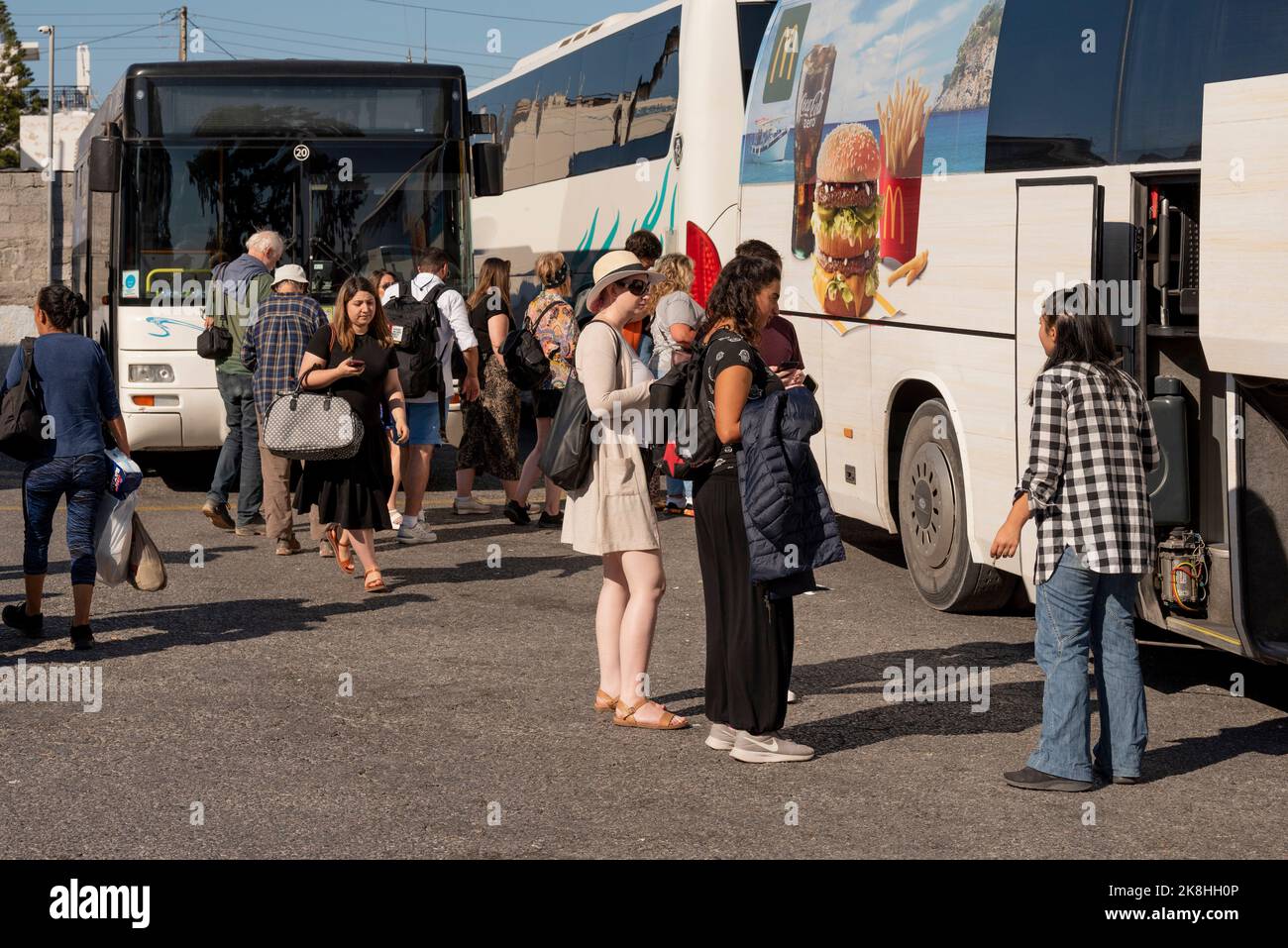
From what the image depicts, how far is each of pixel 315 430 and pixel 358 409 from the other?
280mm

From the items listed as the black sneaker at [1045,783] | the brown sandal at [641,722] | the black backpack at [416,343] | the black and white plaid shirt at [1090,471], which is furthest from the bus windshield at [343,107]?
the black sneaker at [1045,783]

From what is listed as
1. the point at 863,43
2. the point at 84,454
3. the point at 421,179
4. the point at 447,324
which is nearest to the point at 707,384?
the point at 84,454

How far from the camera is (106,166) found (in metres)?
13.3

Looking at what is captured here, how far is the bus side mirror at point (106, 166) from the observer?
13.2 meters

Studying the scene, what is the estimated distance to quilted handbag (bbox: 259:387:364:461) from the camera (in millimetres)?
9867

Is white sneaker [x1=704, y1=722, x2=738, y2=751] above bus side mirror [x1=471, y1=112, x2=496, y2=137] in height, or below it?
below

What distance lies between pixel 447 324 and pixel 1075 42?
5.69 metres

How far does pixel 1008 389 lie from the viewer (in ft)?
27.8

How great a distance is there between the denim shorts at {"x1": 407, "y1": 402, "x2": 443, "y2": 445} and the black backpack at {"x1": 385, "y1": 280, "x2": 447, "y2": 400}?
9 centimetres

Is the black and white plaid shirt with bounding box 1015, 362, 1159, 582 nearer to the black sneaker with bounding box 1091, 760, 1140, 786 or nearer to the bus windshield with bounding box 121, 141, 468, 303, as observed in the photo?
the black sneaker with bounding box 1091, 760, 1140, 786

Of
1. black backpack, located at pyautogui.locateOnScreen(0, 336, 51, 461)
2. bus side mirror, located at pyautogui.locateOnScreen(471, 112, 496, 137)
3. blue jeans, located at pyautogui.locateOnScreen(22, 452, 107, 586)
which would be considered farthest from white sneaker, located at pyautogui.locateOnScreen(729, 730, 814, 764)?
bus side mirror, located at pyautogui.locateOnScreen(471, 112, 496, 137)

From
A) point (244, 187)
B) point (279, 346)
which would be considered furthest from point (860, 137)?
point (244, 187)

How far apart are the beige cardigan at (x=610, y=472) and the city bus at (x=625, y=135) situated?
21.7ft

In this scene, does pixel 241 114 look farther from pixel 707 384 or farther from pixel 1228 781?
pixel 1228 781
